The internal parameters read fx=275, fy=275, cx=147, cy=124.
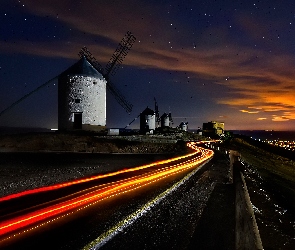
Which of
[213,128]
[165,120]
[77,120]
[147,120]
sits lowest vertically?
[213,128]

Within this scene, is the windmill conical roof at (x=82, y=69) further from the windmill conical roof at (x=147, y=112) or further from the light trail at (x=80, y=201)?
the windmill conical roof at (x=147, y=112)

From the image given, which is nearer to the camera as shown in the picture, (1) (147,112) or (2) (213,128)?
(1) (147,112)

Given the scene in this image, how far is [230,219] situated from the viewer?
26.0ft

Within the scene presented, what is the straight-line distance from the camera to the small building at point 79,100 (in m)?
41.2

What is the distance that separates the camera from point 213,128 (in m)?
95.7

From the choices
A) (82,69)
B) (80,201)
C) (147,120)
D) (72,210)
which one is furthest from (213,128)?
(72,210)

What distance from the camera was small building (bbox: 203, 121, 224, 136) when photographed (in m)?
92.5

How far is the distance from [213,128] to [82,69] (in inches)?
2491

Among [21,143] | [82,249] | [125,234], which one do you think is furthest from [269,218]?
[21,143]

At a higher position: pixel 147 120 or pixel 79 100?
pixel 79 100

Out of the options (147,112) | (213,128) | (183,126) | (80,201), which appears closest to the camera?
(80,201)

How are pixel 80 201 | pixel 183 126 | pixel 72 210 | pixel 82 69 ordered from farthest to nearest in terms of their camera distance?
pixel 183 126 < pixel 82 69 < pixel 80 201 < pixel 72 210

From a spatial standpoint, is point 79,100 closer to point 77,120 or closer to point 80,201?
point 77,120

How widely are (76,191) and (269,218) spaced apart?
24.0 ft
